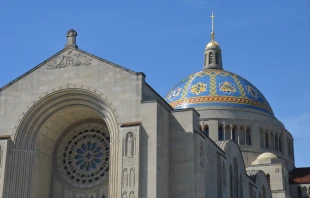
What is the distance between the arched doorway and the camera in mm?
30453

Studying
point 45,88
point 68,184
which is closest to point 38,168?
point 68,184

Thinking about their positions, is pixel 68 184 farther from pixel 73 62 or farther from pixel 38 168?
pixel 73 62

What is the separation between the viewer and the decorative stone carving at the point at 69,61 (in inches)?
1219

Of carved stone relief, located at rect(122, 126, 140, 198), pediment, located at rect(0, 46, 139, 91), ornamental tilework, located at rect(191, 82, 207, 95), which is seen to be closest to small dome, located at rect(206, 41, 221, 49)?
ornamental tilework, located at rect(191, 82, 207, 95)

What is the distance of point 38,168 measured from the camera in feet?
104

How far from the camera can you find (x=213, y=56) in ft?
184

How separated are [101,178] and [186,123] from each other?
554 centimetres

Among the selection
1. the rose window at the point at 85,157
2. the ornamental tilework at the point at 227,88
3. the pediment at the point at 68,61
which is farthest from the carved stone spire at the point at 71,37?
the ornamental tilework at the point at 227,88

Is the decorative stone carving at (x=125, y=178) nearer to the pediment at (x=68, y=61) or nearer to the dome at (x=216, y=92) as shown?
the pediment at (x=68, y=61)

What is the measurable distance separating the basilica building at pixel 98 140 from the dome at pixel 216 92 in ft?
44.5

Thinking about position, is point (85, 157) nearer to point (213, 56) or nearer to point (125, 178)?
point (125, 178)

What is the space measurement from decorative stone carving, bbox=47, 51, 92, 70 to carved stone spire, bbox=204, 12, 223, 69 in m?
25.8

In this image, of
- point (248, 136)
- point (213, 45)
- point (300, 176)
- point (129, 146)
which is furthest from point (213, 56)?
point (129, 146)

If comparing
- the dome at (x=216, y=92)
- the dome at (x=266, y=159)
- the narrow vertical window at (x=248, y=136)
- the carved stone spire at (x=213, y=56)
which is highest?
the carved stone spire at (x=213, y=56)
